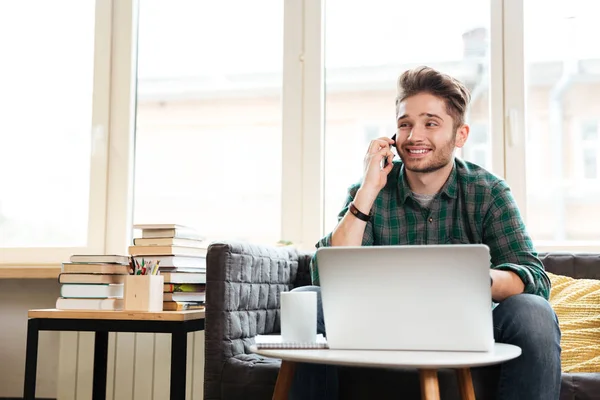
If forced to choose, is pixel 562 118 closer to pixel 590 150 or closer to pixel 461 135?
pixel 590 150

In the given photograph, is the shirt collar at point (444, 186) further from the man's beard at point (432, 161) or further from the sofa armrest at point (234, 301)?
the sofa armrest at point (234, 301)

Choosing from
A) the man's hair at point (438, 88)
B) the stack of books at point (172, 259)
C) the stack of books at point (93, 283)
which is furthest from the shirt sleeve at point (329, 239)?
the stack of books at point (93, 283)

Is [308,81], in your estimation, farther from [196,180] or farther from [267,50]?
[196,180]

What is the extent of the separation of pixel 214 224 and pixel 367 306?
5.77 ft

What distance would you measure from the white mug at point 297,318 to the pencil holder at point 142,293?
87 centimetres

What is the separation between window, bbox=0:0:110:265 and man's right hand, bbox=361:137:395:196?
4.59 ft

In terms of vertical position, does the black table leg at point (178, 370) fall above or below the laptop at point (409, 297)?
below

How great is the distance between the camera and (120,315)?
6.83 ft

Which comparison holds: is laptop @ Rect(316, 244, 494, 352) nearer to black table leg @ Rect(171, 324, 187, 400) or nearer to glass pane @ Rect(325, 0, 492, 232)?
black table leg @ Rect(171, 324, 187, 400)

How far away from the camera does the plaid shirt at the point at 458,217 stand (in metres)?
1.74

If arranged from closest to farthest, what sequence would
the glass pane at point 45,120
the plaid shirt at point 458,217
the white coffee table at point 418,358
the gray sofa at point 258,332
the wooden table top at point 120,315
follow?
the white coffee table at point 418,358 → the gray sofa at point 258,332 → the plaid shirt at point 458,217 → the wooden table top at point 120,315 → the glass pane at point 45,120

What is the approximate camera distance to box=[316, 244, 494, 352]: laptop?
1.12 meters


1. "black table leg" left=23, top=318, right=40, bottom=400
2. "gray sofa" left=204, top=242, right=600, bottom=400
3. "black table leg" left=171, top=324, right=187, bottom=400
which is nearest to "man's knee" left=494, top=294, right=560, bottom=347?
"gray sofa" left=204, top=242, right=600, bottom=400

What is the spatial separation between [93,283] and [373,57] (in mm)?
1336
